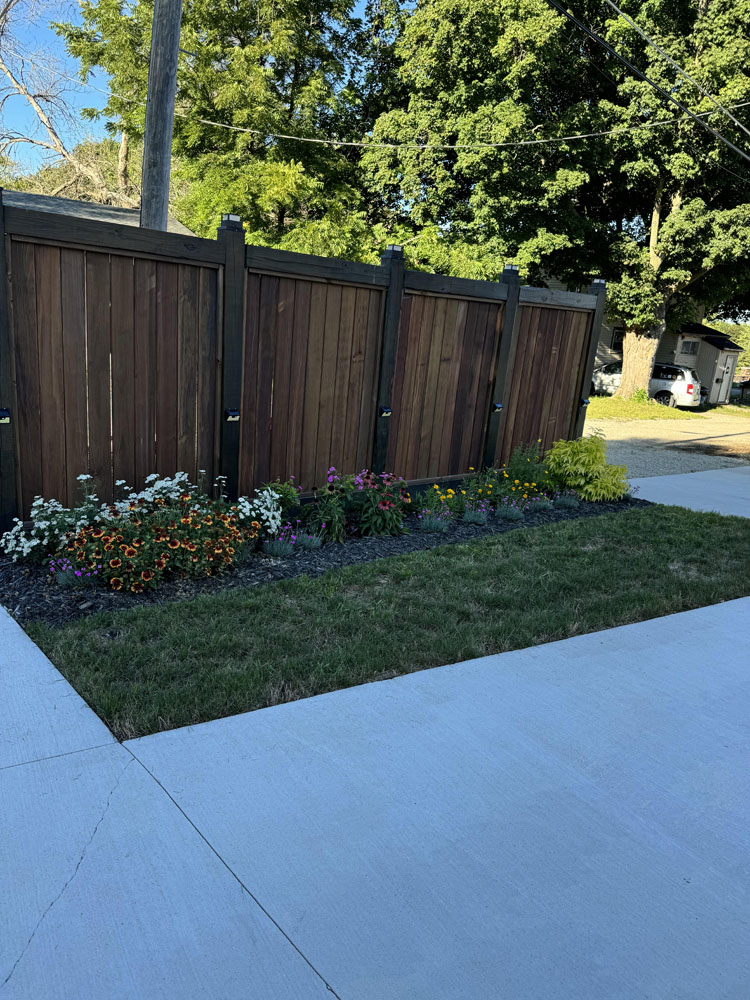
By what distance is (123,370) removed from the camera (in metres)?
5.18

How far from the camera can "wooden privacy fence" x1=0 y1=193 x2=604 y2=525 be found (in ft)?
15.8

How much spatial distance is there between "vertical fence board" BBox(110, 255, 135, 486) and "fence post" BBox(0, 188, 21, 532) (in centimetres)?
67

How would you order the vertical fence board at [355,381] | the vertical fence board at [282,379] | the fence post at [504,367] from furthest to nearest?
the fence post at [504,367], the vertical fence board at [355,381], the vertical fence board at [282,379]

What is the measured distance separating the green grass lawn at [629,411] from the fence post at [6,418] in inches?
600

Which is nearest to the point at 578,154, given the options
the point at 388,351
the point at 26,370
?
the point at 388,351

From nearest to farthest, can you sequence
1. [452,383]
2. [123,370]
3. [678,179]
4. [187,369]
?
[123,370] < [187,369] < [452,383] < [678,179]

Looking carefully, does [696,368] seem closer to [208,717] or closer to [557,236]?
[557,236]

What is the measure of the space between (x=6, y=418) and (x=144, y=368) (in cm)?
98

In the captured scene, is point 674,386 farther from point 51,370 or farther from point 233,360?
point 51,370

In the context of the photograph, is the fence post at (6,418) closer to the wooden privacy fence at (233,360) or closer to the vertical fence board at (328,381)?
the wooden privacy fence at (233,360)

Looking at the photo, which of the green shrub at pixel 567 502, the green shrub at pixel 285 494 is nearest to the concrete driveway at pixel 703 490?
the green shrub at pixel 567 502

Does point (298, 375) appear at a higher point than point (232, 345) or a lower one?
lower

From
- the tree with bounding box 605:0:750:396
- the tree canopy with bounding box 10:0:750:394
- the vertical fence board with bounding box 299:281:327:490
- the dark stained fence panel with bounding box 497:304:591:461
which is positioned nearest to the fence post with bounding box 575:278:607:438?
the dark stained fence panel with bounding box 497:304:591:461

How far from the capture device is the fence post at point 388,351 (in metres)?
6.52
